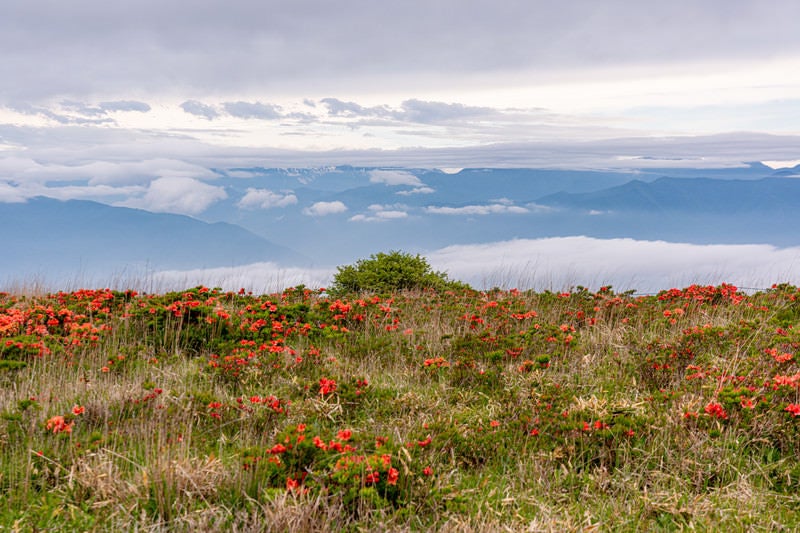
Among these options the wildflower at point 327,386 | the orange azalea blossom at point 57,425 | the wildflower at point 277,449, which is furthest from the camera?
the wildflower at point 327,386

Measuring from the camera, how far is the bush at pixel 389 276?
13.7 meters

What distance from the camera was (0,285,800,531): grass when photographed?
13.6 feet

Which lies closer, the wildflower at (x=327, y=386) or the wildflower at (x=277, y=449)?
the wildflower at (x=277, y=449)

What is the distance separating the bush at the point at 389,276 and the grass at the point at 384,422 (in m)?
3.94

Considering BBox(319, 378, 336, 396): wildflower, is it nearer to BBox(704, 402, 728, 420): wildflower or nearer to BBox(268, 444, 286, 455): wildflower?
BBox(268, 444, 286, 455): wildflower

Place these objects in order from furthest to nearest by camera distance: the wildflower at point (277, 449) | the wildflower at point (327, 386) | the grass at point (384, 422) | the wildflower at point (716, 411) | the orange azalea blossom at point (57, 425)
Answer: the wildflower at point (327, 386), the wildflower at point (716, 411), the orange azalea blossom at point (57, 425), the wildflower at point (277, 449), the grass at point (384, 422)

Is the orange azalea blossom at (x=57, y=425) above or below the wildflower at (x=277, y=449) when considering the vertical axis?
below

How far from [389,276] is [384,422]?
8.09 metres

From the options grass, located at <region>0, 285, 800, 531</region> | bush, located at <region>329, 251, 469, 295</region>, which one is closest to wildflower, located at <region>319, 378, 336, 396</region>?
grass, located at <region>0, 285, 800, 531</region>

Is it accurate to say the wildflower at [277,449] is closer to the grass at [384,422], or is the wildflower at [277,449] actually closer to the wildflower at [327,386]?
the grass at [384,422]

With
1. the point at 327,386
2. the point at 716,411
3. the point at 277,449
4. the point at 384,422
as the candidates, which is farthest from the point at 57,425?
the point at 716,411

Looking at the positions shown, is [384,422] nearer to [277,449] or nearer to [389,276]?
[277,449]

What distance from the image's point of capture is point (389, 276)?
1387 cm

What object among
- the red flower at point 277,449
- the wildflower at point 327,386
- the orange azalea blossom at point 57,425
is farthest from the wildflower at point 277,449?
the orange azalea blossom at point 57,425
